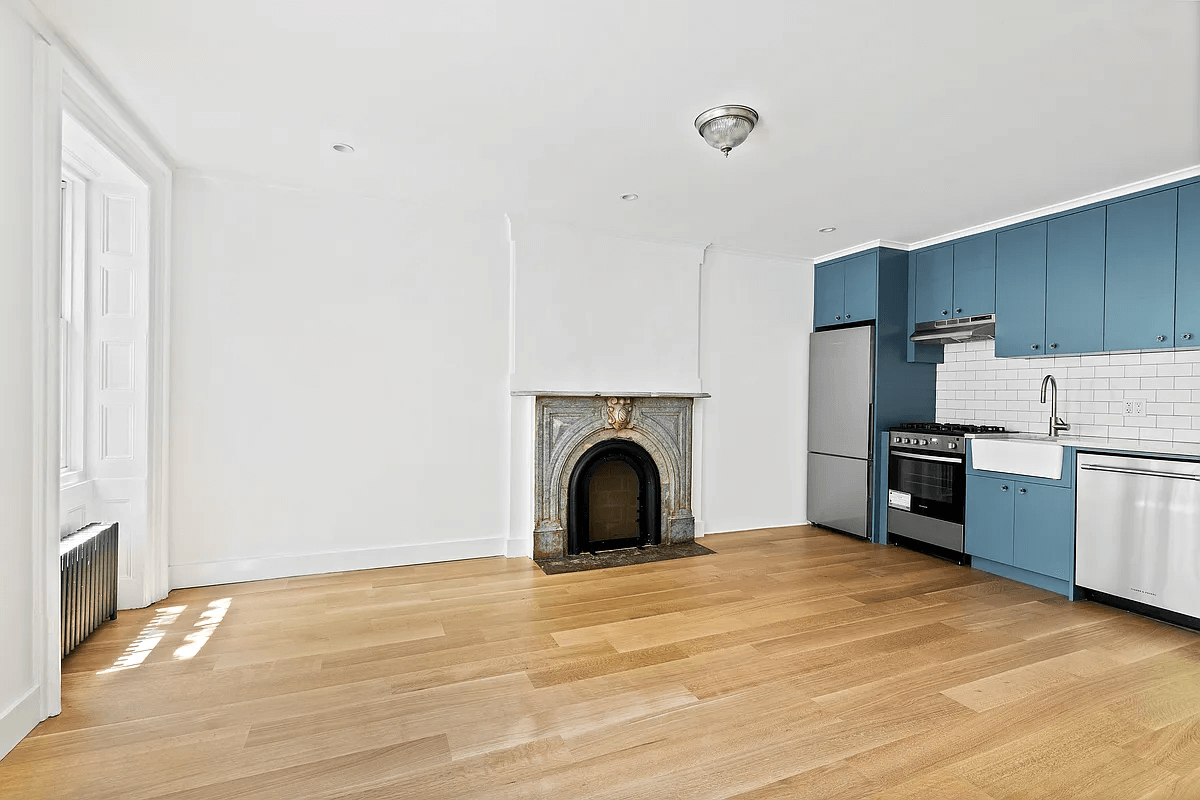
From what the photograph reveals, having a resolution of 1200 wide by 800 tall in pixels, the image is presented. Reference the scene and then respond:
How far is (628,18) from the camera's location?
84.0 inches

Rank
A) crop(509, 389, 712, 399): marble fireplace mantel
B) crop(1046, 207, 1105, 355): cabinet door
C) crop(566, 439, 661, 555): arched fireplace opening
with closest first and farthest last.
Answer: crop(1046, 207, 1105, 355): cabinet door → crop(509, 389, 712, 399): marble fireplace mantel → crop(566, 439, 661, 555): arched fireplace opening

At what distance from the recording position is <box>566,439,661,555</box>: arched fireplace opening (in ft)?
15.6

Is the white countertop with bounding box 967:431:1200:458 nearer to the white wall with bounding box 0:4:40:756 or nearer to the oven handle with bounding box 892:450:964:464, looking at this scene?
the oven handle with bounding box 892:450:964:464

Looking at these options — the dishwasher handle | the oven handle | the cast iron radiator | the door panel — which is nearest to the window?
the cast iron radiator

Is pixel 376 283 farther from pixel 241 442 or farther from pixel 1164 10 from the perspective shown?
pixel 1164 10

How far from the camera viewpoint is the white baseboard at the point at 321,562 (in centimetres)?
380

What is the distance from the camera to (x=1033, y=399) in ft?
15.1

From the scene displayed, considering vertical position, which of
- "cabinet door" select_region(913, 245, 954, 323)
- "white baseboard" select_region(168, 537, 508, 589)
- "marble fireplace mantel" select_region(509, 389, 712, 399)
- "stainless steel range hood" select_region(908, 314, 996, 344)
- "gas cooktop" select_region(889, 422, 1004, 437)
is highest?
"cabinet door" select_region(913, 245, 954, 323)

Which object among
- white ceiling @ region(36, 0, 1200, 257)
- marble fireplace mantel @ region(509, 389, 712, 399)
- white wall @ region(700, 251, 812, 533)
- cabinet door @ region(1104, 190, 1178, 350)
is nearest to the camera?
white ceiling @ region(36, 0, 1200, 257)

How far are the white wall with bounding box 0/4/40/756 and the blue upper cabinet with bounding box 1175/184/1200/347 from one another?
220 inches

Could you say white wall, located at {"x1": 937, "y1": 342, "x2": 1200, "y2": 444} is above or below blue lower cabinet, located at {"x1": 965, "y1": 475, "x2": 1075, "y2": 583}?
above

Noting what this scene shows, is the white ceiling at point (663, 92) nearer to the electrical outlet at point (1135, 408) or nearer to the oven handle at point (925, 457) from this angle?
the electrical outlet at point (1135, 408)

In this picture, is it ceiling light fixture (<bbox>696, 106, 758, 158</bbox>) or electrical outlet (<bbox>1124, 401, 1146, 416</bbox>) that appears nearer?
ceiling light fixture (<bbox>696, 106, 758, 158</bbox>)

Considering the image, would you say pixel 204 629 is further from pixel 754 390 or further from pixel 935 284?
pixel 935 284
